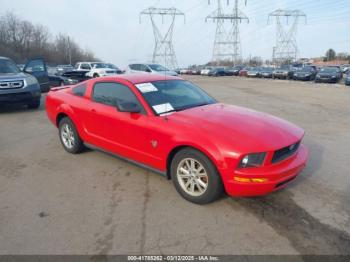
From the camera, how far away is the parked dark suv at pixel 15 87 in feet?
30.6

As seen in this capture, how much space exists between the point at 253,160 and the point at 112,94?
246 centimetres

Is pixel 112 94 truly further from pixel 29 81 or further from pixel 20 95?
pixel 29 81

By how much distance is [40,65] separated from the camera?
1262cm

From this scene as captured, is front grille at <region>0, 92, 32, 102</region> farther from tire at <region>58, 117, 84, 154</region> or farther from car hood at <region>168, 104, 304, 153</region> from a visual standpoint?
car hood at <region>168, 104, 304, 153</region>

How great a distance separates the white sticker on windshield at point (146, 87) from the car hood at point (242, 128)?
616mm

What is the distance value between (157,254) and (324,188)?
2594mm

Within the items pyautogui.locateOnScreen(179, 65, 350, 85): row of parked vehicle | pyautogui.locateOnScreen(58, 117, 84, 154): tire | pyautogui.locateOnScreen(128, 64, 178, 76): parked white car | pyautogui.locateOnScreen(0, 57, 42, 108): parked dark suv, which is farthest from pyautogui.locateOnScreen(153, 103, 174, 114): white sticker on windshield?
pyautogui.locateOnScreen(179, 65, 350, 85): row of parked vehicle

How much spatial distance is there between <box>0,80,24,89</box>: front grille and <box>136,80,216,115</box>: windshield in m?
6.76

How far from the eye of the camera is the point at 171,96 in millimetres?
4488

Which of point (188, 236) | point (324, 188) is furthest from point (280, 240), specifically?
point (324, 188)

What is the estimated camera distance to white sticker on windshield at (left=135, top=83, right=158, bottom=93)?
434 cm

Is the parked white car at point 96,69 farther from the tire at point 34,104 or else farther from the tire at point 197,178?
the tire at point 197,178

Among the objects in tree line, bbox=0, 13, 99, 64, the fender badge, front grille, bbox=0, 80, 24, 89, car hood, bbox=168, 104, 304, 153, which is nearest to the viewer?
car hood, bbox=168, 104, 304, 153

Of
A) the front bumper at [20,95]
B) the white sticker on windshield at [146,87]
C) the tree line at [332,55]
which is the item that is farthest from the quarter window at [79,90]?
the tree line at [332,55]
